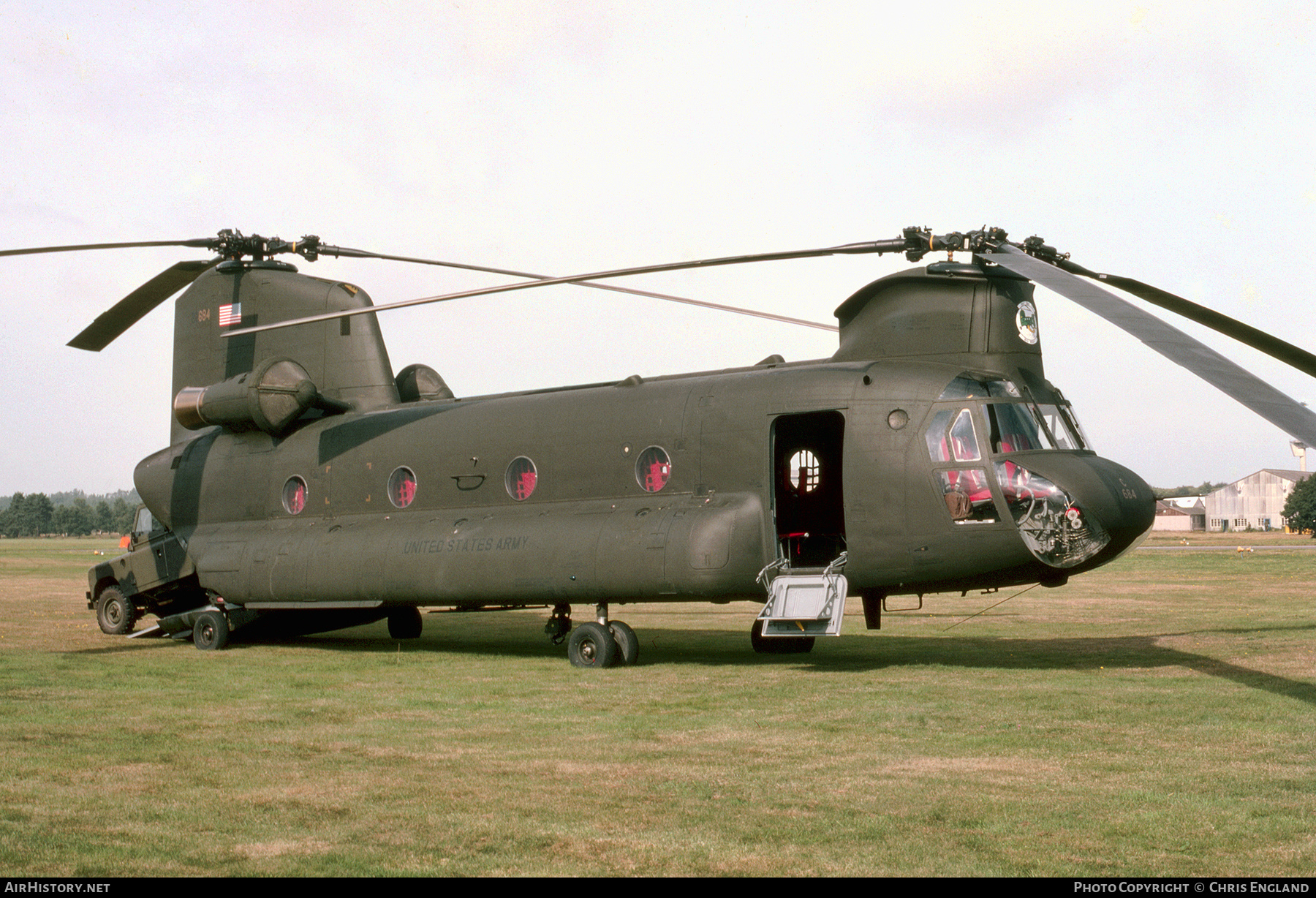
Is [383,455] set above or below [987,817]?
above

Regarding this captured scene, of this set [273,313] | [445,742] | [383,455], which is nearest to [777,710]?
[445,742]

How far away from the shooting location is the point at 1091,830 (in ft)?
23.0

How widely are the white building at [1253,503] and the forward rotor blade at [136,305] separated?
14682cm

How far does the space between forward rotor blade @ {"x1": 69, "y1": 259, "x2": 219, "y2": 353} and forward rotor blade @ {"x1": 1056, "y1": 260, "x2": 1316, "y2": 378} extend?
47.0ft

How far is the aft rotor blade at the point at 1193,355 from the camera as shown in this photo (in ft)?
27.9

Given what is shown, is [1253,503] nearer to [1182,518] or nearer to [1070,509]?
[1182,518]

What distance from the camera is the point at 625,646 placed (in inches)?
618

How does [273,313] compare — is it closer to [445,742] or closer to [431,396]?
[431,396]

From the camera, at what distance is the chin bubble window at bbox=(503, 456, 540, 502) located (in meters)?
17.1

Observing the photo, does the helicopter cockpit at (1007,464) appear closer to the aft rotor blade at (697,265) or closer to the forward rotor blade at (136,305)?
the aft rotor blade at (697,265)

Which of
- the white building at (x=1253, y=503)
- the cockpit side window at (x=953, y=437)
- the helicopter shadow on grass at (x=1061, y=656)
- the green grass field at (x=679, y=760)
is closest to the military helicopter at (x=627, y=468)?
the cockpit side window at (x=953, y=437)

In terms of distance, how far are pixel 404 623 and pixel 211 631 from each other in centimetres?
346

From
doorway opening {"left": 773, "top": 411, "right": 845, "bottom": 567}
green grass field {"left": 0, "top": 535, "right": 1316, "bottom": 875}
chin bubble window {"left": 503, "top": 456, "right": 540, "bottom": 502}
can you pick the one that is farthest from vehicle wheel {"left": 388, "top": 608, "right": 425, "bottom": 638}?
doorway opening {"left": 773, "top": 411, "right": 845, "bottom": 567}

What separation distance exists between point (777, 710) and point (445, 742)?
3.43 m
